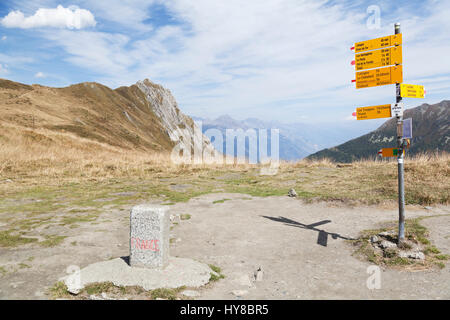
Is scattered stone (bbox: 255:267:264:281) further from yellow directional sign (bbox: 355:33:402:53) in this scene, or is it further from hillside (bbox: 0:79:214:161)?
hillside (bbox: 0:79:214:161)

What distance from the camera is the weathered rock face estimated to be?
10100cm

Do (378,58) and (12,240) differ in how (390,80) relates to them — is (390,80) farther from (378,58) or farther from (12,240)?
(12,240)

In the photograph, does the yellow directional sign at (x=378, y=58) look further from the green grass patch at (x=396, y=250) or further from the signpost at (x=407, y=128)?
the green grass patch at (x=396, y=250)

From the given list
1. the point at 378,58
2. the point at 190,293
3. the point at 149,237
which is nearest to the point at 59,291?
the point at 149,237

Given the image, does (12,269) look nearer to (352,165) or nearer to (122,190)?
(122,190)

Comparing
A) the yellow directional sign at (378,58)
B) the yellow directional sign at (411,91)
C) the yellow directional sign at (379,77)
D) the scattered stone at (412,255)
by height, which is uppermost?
the yellow directional sign at (378,58)

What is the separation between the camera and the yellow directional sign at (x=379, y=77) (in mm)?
6882

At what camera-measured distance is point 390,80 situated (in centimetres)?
699

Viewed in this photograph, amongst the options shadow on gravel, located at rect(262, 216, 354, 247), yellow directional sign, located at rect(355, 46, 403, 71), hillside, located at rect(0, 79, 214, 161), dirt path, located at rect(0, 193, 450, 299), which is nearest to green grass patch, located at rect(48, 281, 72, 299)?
dirt path, located at rect(0, 193, 450, 299)

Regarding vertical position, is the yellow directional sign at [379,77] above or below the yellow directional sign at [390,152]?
above

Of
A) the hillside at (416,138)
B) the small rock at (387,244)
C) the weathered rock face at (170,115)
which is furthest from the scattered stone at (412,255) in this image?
the hillside at (416,138)

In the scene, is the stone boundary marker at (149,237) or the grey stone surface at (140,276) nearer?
the grey stone surface at (140,276)

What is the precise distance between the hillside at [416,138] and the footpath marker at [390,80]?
10485 centimetres
